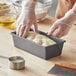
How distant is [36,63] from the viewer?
1.18 meters

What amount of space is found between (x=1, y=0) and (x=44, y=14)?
1.83 feet

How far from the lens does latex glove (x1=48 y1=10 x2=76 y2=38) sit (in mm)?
1323

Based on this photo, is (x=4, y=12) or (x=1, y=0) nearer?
(x=4, y=12)

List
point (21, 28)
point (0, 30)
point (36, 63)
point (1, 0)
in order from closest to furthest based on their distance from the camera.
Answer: point (36, 63) → point (21, 28) → point (0, 30) → point (1, 0)

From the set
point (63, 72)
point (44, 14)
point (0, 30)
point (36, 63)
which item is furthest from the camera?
point (44, 14)

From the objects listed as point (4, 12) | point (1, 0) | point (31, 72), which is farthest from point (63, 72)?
point (1, 0)

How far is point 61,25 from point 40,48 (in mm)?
212

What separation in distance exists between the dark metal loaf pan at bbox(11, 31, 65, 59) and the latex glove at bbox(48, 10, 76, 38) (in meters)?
0.06

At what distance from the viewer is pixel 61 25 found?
4.40 ft

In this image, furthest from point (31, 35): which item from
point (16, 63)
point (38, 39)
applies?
point (16, 63)

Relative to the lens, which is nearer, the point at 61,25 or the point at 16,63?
the point at 16,63

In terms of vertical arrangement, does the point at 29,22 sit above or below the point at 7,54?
above

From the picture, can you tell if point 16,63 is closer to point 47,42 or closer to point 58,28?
point 47,42

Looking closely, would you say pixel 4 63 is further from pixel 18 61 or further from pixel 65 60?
pixel 65 60
